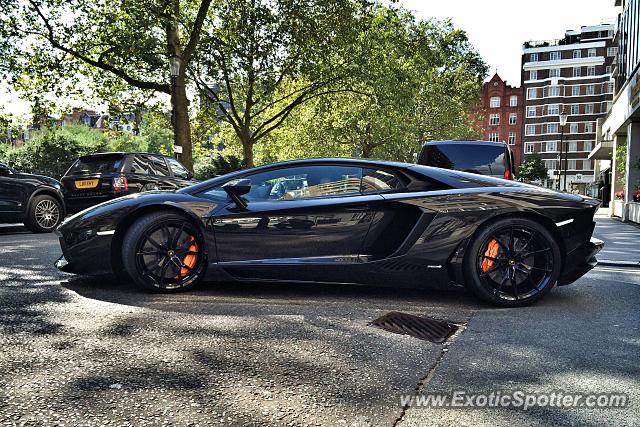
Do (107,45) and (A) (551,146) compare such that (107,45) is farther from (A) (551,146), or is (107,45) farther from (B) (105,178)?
(A) (551,146)

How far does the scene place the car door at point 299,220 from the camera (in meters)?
4.09

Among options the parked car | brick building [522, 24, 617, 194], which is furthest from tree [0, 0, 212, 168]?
brick building [522, 24, 617, 194]

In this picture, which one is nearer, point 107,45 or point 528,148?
point 107,45

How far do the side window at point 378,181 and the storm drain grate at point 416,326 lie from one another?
1043mm

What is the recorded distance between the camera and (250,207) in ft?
13.9

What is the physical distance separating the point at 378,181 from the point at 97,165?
843 cm

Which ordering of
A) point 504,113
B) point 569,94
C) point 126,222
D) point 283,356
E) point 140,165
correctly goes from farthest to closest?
1. point 504,113
2. point 569,94
3. point 140,165
4. point 126,222
5. point 283,356

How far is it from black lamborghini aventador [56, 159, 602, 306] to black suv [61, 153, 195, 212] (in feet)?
21.3

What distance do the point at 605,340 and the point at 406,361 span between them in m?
1.33

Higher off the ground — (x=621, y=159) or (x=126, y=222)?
(x=621, y=159)

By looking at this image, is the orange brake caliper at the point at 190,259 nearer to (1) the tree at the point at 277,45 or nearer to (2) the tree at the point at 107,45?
(2) the tree at the point at 107,45

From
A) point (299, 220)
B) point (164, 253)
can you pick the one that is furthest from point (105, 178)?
point (299, 220)

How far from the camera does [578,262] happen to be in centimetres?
413

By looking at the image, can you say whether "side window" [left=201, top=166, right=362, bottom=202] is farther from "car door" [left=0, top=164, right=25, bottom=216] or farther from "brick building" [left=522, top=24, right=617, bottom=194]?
"brick building" [left=522, top=24, right=617, bottom=194]
